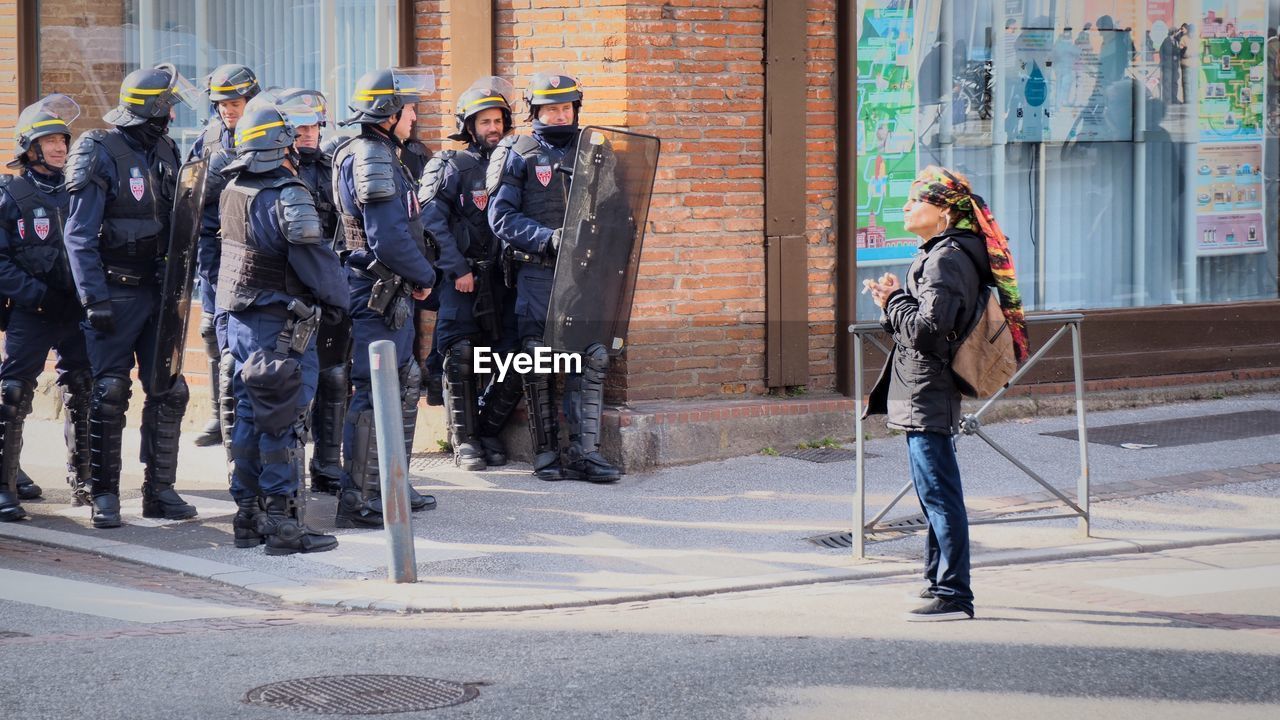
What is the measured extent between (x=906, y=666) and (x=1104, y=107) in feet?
24.4

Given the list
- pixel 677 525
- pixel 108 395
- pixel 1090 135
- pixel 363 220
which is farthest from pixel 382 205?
pixel 1090 135

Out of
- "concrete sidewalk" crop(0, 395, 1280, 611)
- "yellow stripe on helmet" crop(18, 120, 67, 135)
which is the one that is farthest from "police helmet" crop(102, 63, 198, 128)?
"concrete sidewalk" crop(0, 395, 1280, 611)

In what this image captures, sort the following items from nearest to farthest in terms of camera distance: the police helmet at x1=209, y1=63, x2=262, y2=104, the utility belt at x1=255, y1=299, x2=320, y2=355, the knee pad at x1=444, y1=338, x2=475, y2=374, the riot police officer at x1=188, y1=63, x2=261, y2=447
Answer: the utility belt at x1=255, y1=299, x2=320, y2=355 < the riot police officer at x1=188, y1=63, x2=261, y2=447 < the police helmet at x1=209, y1=63, x2=262, y2=104 < the knee pad at x1=444, y1=338, x2=475, y2=374

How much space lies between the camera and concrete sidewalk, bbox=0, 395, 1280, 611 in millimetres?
7809

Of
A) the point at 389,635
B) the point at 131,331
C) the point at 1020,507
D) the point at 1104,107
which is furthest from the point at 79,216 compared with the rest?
the point at 1104,107

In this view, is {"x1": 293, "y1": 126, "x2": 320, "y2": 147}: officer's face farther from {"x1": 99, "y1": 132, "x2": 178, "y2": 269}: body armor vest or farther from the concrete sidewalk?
the concrete sidewalk

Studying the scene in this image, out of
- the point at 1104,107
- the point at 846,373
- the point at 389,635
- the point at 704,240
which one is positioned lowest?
the point at 389,635

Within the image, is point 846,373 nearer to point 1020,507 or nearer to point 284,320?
point 1020,507

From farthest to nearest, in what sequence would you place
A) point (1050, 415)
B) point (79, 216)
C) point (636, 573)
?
point (1050, 415)
point (79, 216)
point (636, 573)

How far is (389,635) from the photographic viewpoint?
6.72 metres

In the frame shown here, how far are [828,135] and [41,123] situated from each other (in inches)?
189

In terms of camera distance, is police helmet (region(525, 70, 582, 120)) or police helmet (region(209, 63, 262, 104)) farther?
police helmet (region(209, 63, 262, 104))

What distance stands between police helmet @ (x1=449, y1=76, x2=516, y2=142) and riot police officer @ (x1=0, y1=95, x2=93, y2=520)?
220 cm

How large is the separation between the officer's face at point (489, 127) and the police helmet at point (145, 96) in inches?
73.2
